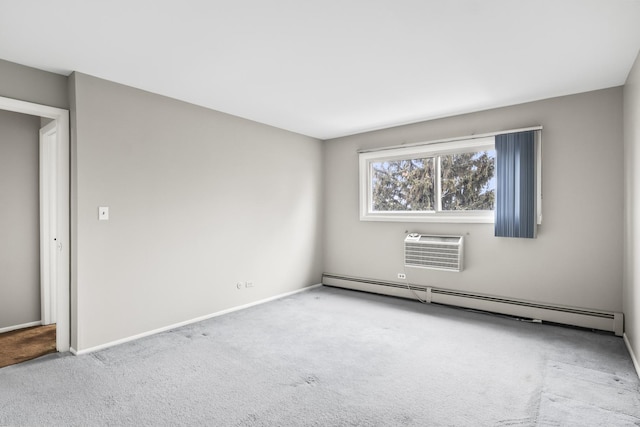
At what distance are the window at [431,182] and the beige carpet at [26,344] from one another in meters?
3.88

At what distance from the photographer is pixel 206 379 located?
2514 mm

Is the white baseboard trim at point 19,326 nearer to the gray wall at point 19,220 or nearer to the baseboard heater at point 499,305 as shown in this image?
the gray wall at point 19,220

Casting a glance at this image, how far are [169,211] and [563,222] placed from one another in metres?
4.06

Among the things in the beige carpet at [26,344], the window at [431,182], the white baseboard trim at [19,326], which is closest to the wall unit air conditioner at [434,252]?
the window at [431,182]

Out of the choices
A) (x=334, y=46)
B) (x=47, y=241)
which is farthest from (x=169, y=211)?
(x=334, y=46)

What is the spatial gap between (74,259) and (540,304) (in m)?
4.55

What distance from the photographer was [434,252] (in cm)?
440

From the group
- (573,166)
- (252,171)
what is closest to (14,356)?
(252,171)

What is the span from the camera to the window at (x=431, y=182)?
14.0 ft

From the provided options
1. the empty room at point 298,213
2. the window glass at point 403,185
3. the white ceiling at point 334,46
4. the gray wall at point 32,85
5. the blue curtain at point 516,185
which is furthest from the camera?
the window glass at point 403,185

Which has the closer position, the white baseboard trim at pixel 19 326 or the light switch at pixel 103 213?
the light switch at pixel 103 213

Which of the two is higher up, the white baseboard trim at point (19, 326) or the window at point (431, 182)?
the window at point (431, 182)

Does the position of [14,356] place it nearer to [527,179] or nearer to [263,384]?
[263,384]

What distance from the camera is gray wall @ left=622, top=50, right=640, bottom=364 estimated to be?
2621mm
